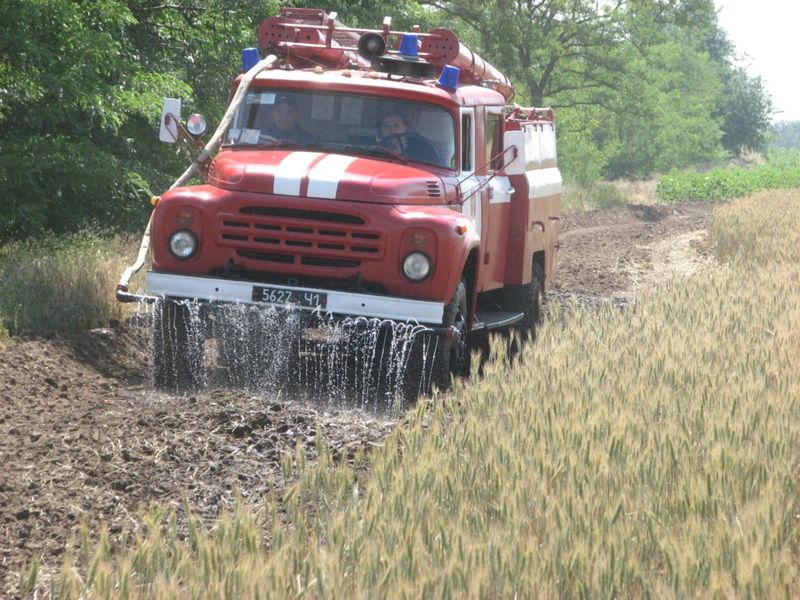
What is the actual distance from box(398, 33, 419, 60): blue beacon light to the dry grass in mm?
3857

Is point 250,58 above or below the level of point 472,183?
above

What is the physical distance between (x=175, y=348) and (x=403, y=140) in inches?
95.9

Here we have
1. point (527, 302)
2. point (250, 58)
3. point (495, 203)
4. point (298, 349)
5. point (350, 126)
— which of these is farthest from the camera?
point (527, 302)

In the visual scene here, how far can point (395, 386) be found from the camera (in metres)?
9.73

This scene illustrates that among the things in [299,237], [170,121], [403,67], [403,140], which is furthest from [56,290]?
[403,67]

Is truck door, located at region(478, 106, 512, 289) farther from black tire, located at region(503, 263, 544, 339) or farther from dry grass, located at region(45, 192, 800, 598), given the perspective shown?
dry grass, located at region(45, 192, 800, 598)

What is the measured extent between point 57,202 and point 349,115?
707 cm

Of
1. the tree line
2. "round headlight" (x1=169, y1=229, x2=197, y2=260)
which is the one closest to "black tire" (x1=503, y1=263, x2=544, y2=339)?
"round headlight" (x1=169, y1=229, x2=197, y2=260)

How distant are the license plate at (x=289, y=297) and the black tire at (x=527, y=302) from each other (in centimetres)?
376

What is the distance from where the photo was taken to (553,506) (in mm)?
4500

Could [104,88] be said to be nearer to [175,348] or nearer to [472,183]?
[472,183]

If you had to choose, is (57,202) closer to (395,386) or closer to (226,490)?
(395,386)

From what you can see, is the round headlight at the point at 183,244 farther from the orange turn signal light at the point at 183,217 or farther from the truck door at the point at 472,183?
the truck door at the point at 472,183

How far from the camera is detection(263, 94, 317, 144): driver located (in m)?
10.5
